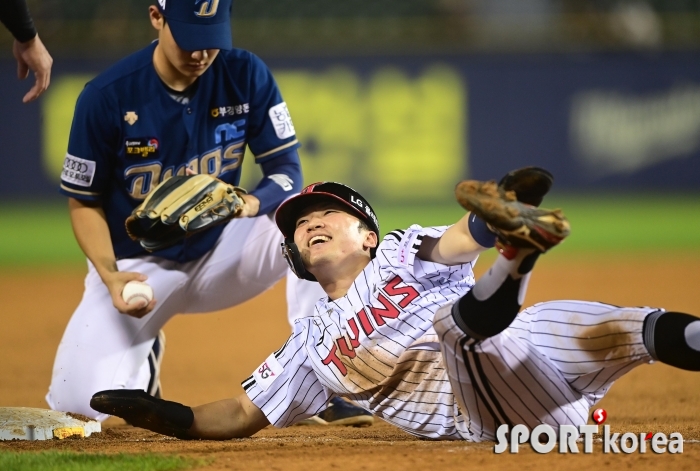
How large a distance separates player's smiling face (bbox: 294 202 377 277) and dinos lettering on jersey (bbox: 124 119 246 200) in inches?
42.8

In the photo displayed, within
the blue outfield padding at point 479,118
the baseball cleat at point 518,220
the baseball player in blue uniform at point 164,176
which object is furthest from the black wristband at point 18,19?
the blue outfield padding at point 479,118

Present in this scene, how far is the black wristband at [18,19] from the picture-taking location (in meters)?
3.93

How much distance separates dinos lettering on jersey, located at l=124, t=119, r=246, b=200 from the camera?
4348mm

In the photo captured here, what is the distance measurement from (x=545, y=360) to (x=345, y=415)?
1.55 metres

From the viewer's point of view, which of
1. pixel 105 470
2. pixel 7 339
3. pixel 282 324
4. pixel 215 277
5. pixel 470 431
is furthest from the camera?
pixel 282 324

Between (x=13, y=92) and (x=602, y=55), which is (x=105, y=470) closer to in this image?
(x=13, y=92)

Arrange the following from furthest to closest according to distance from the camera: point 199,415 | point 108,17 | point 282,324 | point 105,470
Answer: point 108,17 < point 282,324 < point 199,415 < point 105,470

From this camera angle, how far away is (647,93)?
41.6ft

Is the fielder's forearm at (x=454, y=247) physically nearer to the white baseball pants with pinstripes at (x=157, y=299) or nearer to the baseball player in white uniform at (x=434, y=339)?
the baseball player in white uniform at (x=434, y=339)

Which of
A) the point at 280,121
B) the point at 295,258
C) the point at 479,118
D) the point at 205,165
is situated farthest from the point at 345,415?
the point at 479,118

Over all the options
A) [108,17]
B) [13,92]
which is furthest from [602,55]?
[13,92]

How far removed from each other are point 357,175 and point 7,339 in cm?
642

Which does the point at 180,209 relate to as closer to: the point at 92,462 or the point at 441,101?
the point at 92,462

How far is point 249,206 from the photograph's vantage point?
4.26 metres
